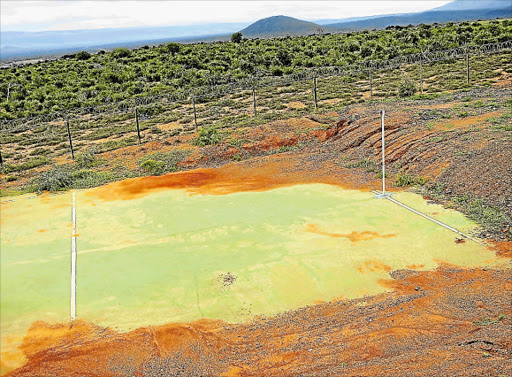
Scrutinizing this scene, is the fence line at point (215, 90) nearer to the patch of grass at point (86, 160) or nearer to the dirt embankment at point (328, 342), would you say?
the patch of grass at point (86, 160)

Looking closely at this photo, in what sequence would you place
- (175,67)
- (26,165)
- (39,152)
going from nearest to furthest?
(26,165), (39,152), (175,67)

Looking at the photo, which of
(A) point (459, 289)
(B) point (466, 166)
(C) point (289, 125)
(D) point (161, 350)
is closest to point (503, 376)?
(A) point (459, 289)

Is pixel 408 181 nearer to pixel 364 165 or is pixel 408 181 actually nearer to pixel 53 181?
pixel 364 165

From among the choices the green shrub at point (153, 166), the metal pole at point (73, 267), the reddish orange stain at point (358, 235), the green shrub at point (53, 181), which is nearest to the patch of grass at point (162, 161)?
the green shrub at point (153, 166)

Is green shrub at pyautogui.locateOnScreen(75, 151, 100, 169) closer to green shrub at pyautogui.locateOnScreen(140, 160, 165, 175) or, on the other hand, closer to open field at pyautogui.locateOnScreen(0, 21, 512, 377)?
open field at pyautogui.locateOnScreen(0, 21, 512, 377)

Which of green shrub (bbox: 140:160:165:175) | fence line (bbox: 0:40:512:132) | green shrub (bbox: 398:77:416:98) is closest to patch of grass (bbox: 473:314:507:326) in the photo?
green shrub (bbox: 140:160:165:175)

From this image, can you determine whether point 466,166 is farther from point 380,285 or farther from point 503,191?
point 380,285


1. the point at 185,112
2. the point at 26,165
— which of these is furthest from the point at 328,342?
the point at 185,112
